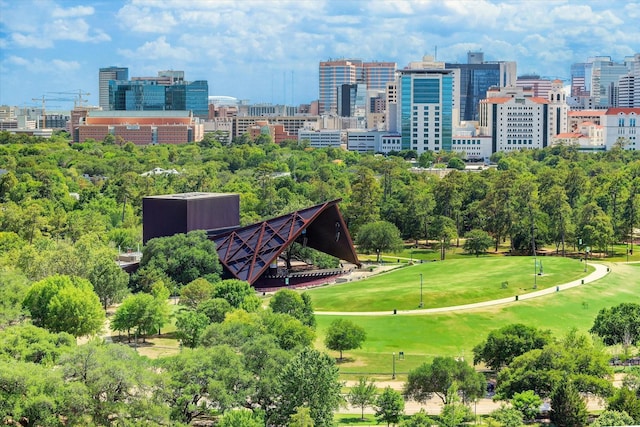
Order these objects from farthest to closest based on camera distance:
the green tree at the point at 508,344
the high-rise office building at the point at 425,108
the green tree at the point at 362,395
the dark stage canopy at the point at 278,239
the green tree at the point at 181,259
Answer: the high-rise office building at the point at 425,108 → the dark stage canopy at the point at 278,239 → the green tree at the point at 181,259 → the green tree at the point at 508,344 → the green tree at the point at 362,395

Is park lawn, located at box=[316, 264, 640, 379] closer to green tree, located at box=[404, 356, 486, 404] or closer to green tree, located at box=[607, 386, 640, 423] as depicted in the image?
green tree, located at box=[404, 356, 486, 404]

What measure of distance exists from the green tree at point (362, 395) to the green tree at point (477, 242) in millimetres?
47958

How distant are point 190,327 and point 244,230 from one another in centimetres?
2359

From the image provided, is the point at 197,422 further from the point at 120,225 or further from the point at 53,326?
the point at 120,225

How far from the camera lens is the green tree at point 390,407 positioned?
43250 mm

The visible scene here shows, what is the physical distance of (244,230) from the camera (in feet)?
254

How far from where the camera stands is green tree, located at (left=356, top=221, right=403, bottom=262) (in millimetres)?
90000

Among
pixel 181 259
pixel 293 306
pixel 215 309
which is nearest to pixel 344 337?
pixel 293 306

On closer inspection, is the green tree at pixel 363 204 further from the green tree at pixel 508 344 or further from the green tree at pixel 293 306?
the green tree at pixel 508 344

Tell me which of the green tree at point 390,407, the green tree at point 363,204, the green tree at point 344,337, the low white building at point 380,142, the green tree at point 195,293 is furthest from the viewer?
the low white building at point 380,142

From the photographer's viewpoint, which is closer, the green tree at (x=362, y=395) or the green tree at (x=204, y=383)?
the green tree at (x=204, y=383)

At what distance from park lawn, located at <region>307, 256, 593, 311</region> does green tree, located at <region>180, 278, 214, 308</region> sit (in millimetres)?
7326

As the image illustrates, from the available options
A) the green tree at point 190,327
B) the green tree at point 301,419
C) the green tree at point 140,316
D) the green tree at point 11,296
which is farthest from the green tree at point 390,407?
the green tree at point 11,296

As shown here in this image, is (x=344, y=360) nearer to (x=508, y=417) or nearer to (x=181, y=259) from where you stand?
(x=508, y=417)
